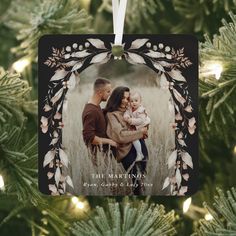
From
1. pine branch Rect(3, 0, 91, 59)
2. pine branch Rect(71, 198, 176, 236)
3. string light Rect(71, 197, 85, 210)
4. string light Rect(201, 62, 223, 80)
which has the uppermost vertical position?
pine branch Rect(3, 0, 91, 59)

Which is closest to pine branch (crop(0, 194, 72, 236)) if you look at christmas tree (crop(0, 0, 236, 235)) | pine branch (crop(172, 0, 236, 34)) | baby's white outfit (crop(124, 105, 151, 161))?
christmas tree (crop(0, 0, 236, 235))

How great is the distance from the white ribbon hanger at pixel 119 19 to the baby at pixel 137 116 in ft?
0.17

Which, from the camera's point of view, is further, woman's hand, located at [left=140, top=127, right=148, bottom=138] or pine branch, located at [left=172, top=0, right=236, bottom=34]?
pine branch, located at [left=172, top=0, right=236, bottom=34]

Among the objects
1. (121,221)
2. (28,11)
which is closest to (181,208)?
(121,221)

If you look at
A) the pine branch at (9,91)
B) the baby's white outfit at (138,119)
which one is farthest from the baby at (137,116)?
the pine branch at (9,91)

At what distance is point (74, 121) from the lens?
0.54m

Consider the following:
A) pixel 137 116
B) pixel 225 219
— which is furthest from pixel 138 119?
pixel 225 219

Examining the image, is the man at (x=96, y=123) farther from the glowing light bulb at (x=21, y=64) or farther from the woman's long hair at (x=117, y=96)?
the glowing light bulb at (x=21, y=64)

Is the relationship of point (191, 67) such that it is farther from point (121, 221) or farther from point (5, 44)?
point (5, 44)

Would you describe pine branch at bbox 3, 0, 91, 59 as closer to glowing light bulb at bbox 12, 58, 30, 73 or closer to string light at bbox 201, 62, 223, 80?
glowing light bulb at bbox 12, 58, 30, 73

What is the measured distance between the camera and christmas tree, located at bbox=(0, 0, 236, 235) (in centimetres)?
53

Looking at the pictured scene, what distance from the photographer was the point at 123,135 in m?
0.54

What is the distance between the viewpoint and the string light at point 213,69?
1.75ft

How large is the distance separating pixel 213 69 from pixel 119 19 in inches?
3.9
